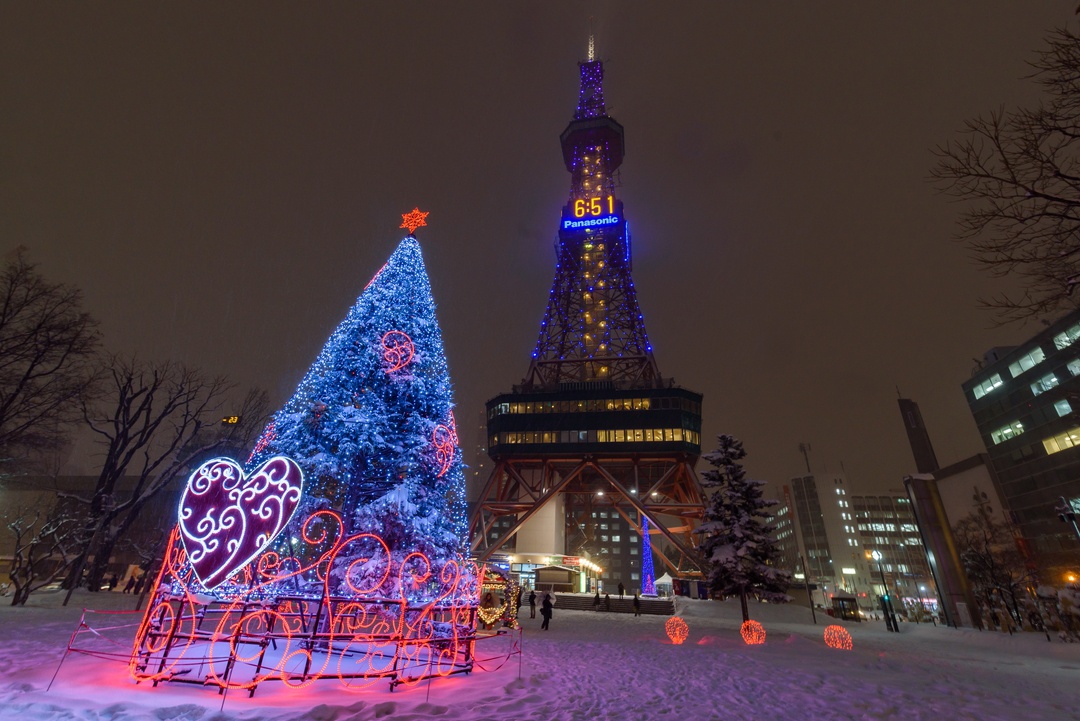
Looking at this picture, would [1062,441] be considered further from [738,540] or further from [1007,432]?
[738,540]

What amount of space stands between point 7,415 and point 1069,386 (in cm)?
8076

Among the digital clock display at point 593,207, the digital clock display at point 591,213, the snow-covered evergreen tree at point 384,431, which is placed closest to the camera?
the snow-covered evergreen tree at point 384,431

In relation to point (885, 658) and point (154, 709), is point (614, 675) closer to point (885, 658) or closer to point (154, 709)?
point (154, 709)

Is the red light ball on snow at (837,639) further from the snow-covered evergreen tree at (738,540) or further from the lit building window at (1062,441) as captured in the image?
the lit building window at (1062,441)

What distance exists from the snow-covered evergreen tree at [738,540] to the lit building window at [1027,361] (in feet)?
190

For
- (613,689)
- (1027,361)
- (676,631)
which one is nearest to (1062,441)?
(1027,361)

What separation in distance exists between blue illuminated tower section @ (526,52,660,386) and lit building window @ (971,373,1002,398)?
4542 centimetres

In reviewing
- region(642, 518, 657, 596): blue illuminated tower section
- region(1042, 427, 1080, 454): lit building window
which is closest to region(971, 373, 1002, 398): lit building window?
region(1042, 427, 1080, 454): lit building window

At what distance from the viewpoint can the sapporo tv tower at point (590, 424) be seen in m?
50.4

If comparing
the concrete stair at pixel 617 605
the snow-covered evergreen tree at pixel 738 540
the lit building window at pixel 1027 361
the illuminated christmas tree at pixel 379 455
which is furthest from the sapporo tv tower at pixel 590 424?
the lit building window at pixel 1027 361

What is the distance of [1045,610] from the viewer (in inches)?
933

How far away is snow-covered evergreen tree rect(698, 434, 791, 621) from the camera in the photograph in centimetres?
1986

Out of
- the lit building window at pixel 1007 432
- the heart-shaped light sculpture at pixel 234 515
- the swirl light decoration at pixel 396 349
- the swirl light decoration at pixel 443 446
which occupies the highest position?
the lit building window at pixel 1007 432

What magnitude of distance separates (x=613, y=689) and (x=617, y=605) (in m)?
24.0
